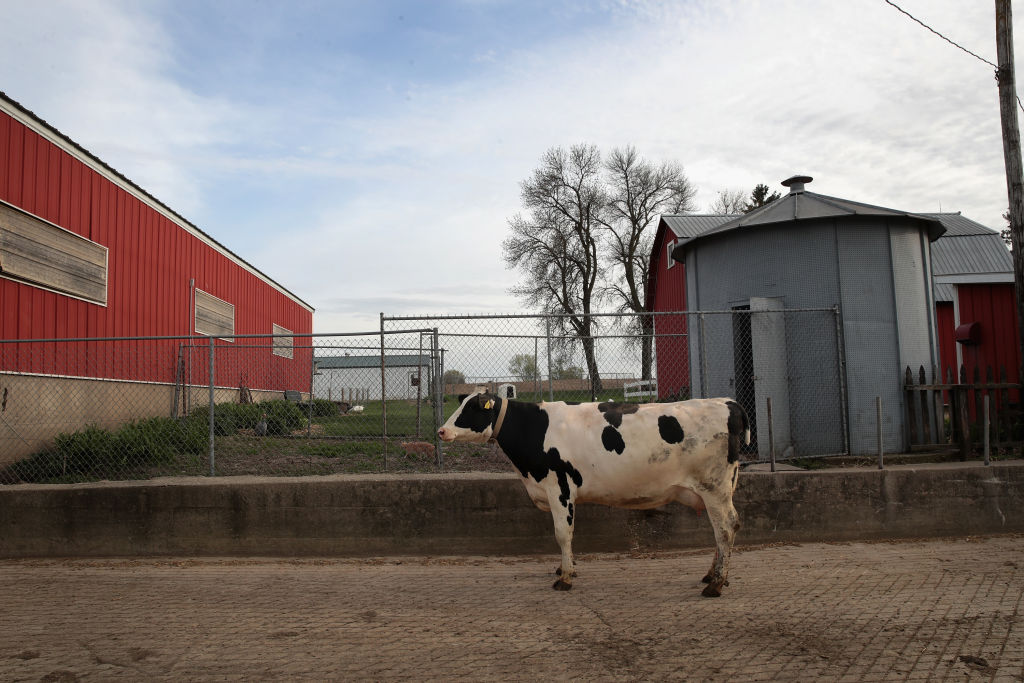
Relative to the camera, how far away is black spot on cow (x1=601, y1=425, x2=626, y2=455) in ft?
20.4

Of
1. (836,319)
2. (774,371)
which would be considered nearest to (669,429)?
(774,371)

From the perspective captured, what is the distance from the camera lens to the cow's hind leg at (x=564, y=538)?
6.19 meters

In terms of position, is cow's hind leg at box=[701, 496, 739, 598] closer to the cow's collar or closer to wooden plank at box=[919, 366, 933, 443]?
the cow's collar

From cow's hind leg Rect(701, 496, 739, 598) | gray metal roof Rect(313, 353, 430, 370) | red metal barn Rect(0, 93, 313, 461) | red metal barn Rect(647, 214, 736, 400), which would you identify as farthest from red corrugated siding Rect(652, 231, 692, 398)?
red metal barn Rect(0, 93, 313, 461)

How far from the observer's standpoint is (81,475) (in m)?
9.67

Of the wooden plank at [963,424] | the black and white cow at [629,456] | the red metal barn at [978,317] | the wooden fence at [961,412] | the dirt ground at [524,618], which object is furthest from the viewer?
the red metal barn at [978,317]

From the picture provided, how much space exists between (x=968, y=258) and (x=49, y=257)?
22.4 meters

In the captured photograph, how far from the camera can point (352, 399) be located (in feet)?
46.3

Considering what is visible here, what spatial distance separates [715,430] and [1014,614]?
2.46 meters

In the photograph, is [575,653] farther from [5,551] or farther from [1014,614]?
[5,551]

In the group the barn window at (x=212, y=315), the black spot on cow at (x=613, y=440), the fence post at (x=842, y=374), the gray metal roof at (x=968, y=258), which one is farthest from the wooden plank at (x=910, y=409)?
the barn window at (x=212, y=315)

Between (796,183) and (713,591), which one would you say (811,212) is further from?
(713,591)

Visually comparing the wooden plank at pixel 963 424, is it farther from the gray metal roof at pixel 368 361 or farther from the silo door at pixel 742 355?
the gray metal roof at pixel 368 361

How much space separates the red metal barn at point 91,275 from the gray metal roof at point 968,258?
16629 millimetres
